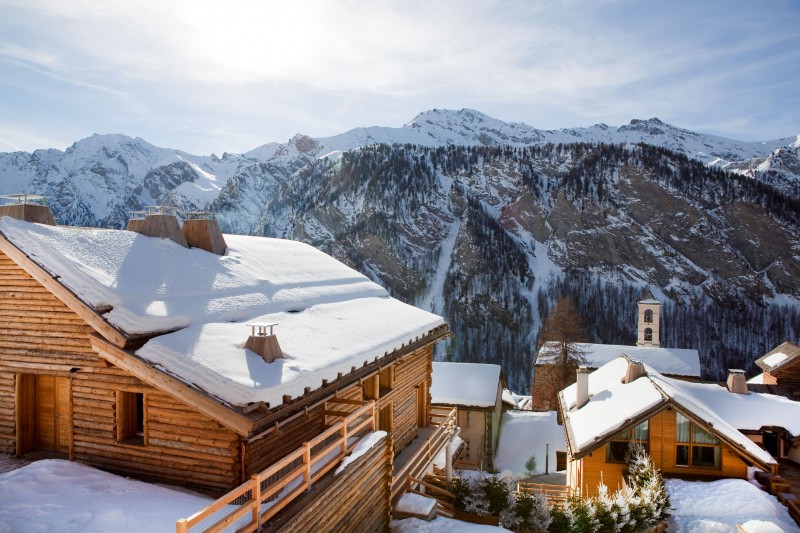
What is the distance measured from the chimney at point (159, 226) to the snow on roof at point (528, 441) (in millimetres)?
24394

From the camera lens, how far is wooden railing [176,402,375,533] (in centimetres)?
647

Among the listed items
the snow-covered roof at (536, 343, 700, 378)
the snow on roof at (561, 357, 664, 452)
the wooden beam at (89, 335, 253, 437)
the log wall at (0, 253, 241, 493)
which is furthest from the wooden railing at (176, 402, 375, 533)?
the snow-covered roof at (536, 343, 700, 378)

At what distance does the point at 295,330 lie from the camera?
457 inches

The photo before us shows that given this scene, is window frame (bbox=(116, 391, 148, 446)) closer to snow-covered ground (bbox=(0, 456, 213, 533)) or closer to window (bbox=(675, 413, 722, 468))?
snow-covered ground (bbox=(0, 456, 213, 533))

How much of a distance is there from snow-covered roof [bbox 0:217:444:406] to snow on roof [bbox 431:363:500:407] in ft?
56.5

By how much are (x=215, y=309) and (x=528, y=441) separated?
90.0 ft

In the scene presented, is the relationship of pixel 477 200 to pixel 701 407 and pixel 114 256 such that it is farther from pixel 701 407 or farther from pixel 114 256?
pixel 114 256

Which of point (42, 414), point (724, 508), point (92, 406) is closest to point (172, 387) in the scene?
point (92, 406)

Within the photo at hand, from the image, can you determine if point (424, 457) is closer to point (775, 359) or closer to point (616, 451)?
point (616, 451)

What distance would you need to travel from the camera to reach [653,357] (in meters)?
41.4

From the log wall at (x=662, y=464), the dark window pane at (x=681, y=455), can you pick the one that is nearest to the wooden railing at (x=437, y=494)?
the log wall at (x=662, y=464)

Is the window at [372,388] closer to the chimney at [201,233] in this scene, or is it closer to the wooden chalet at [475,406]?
the chimney at [201,233]

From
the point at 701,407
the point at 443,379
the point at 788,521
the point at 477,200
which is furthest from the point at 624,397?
the point at 477,200

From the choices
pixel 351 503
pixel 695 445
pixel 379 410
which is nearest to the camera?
pixel 351 503
